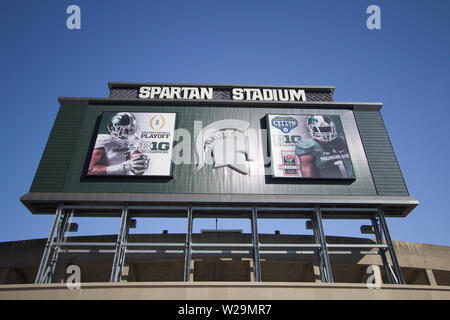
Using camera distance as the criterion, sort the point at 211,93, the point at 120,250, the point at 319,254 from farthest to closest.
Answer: the point at 211,93 < the point at 319,254 < the point at 120,250

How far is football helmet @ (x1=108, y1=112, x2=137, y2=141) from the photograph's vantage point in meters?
23.7

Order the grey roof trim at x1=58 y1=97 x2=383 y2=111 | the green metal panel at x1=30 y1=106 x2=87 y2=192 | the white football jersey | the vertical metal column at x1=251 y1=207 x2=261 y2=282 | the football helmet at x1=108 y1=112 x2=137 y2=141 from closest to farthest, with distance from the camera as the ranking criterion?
the vertical metal column at x1=251 y1=207 x2=261 y2=282 < the green metal panel at x1=30 y1=106 x2=87 y2=192 < the white football jersey < the football helmet at x1=108 y1=112 x2=137 y2=141 < the grey roof trim at x1=58 y1=97 x2=383 y2=111

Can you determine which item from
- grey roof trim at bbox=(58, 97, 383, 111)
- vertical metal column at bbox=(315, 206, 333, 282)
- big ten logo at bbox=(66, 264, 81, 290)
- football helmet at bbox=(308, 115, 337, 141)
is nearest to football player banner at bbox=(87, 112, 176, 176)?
grey roof trim at bbox=(58, 97, 383, 111)

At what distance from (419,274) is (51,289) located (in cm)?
2625

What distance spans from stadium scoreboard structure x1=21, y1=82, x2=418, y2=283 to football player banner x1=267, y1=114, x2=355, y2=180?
75mm

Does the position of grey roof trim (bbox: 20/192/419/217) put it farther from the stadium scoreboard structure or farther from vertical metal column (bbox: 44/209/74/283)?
vertical metal column (bbox: 44/209/74/283)

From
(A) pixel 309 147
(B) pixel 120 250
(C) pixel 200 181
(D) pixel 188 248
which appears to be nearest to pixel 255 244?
(D) pixel 188 248

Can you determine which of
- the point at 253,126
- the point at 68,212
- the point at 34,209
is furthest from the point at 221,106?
the point at 34,209

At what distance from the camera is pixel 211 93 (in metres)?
26.9

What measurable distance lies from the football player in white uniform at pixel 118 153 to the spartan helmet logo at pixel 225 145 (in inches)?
158

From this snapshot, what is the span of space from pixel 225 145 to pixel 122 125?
25.6ft

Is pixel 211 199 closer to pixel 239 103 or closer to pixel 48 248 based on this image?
pixel 239 103

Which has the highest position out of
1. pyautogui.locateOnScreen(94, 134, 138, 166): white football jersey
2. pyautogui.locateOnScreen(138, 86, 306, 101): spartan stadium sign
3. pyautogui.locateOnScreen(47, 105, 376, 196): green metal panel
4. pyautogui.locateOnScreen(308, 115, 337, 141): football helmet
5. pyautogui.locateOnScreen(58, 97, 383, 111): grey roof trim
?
pyautogui.locateOnScreen(138, 86, 306, 101): spartan stadium sign

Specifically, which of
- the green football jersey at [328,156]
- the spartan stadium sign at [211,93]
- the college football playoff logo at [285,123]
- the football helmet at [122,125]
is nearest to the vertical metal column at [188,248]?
the football helmet at [122,125]
